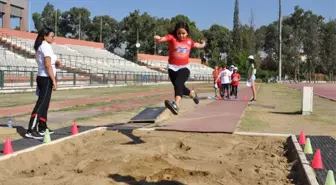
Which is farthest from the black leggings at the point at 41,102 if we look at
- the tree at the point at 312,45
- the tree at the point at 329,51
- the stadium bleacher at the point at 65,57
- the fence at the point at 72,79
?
the tree at the point at 329,51

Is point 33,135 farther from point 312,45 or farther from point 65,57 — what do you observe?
point 312,45

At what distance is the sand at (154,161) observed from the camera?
5000mm

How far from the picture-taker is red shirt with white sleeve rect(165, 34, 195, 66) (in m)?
8.09

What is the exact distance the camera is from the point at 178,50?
26.6 ft

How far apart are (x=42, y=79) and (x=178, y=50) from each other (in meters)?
2.57

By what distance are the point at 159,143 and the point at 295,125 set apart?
4.99 m

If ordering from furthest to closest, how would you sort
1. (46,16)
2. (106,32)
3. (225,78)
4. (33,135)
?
1. (46,16)
2. (106,32)
3. (225,78)
4. (33,135)

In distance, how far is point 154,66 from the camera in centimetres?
7725

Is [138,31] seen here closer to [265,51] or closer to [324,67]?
[265,51]

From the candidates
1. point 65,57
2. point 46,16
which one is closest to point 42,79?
point 65,57

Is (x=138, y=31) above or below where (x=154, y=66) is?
above

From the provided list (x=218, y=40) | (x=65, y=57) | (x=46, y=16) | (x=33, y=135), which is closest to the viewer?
(x=33, y=135)

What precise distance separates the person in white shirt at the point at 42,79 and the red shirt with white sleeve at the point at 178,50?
2184mm

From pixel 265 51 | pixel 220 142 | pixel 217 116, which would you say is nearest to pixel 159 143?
pixel 220 142
